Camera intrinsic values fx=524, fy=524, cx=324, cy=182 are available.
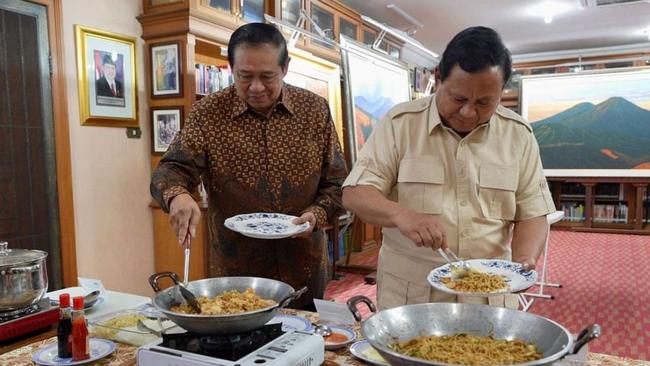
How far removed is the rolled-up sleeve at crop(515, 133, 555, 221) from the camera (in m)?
1.48

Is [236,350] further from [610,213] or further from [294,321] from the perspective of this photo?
[610,213]

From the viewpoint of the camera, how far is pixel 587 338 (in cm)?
75

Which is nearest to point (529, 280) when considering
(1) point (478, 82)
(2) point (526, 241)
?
(2) point (526, 241)

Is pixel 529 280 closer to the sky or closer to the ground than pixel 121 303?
closer to the sky

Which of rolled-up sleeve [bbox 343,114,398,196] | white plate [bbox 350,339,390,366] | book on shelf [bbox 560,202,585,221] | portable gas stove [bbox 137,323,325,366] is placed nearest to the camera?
portable gas stove [bbox 137,323,325,366]

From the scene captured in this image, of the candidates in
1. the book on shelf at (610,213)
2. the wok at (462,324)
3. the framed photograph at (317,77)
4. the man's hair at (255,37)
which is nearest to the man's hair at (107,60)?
the framed photograph at (317,77)

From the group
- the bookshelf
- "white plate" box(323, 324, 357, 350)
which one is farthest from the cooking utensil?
the bookshelf

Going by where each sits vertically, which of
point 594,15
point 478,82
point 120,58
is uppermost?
point 594,15

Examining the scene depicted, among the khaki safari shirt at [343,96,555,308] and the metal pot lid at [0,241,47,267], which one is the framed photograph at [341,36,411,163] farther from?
the metal pot lid at [0,241,47,267]

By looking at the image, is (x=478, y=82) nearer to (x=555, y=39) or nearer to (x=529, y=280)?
(x=529, y=280)

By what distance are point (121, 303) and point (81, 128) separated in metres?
1.98

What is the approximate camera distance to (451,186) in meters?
1.46

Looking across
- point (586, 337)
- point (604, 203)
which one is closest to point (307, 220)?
point (586, 337)

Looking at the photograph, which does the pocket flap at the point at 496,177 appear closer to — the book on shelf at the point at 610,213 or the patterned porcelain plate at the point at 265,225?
the patterned porcelain plate at the point at 265,225
